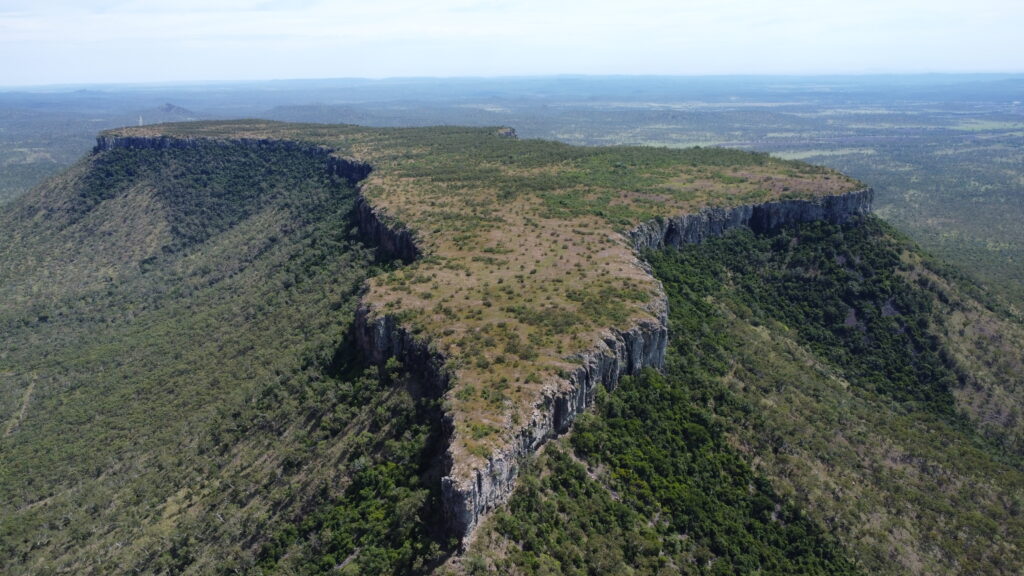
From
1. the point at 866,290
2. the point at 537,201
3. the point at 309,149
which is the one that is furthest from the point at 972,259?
the point at 309,149

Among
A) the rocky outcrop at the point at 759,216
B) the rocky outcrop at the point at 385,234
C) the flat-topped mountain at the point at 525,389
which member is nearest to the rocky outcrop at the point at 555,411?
the flat-topped mountain at the point at 525,389

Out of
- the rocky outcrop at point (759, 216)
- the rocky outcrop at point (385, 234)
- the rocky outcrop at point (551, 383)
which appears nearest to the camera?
the rocky outcrop at point (551, 383)

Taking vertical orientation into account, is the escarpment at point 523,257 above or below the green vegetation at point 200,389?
above

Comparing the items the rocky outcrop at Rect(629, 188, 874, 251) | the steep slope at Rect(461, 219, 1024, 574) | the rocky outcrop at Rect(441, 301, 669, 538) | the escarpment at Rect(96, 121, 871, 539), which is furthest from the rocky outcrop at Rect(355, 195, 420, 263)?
the rocky outcrop at Rect(441, 301, 669, 538)

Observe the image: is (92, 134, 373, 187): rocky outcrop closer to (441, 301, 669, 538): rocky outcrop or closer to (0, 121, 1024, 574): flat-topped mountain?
(0, 121, 1024, 574): flat-topped mountain

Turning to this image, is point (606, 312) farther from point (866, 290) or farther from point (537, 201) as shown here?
point (866, 290)

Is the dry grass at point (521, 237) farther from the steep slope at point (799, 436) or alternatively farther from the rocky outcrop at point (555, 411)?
the steep slope at point (799, 436)

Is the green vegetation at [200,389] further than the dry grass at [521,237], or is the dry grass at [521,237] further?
the dry grass at [521,237]

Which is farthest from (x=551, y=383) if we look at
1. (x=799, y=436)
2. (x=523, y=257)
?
(x=523, y=257)
